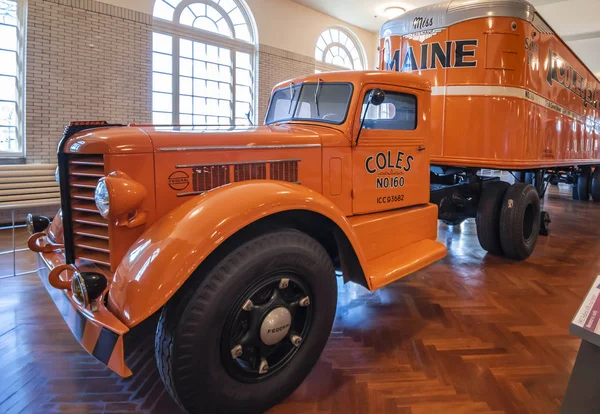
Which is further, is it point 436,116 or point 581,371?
point 436,116

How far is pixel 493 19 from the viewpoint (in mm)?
4031

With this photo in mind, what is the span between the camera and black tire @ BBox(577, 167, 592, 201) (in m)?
9.95

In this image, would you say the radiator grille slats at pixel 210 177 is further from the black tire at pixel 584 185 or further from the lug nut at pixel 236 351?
the black tire at pixel 584 185

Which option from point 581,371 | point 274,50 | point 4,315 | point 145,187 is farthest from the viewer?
point 274,50

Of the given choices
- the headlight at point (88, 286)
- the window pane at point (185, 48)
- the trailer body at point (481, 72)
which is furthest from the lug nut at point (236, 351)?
the window pane at point (185, 48)

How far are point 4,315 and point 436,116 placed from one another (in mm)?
4325

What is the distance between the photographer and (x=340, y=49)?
12344mm

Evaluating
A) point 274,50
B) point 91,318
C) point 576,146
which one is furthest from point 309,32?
point 91,318

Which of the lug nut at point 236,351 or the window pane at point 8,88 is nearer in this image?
the lug nut at point 236,351

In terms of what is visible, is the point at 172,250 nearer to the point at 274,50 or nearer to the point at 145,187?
the point at 145,187

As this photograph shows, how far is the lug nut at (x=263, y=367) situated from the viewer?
1955 mm

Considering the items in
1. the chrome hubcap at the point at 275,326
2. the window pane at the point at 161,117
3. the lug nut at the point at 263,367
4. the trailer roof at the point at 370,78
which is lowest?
the lug nut at the point at 263,367

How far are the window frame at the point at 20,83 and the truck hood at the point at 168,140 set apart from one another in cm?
573

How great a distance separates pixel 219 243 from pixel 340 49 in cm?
1179
